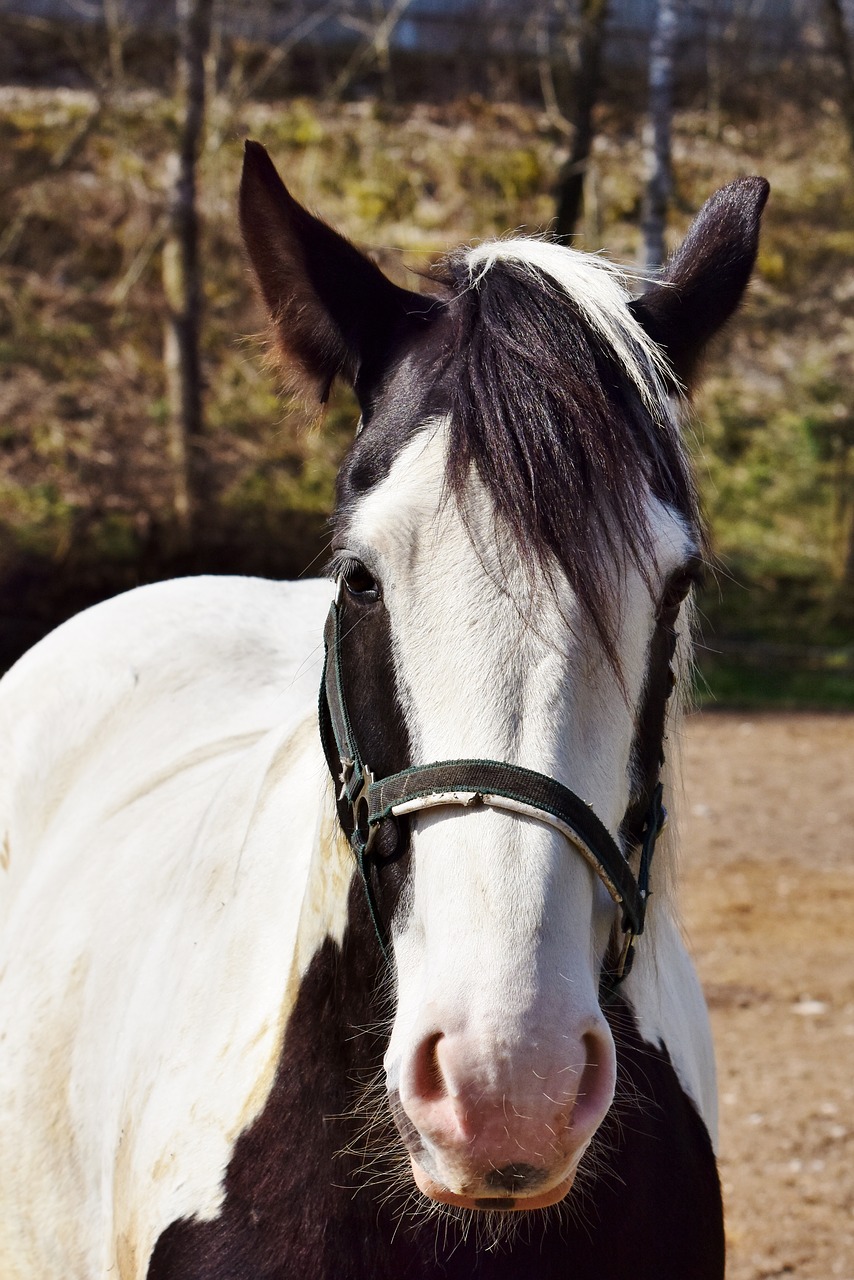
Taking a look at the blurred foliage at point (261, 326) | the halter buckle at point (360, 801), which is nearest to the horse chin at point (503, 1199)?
the halter buckle at point (360, 801)

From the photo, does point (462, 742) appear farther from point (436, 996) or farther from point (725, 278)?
point (725, 278)

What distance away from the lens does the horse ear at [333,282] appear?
180cm

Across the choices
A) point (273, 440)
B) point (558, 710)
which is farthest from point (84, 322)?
point (558, 710)

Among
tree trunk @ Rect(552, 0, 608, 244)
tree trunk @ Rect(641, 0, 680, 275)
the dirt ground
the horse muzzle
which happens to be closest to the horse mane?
Answer: the horse muzzle

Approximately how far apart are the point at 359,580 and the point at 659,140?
9.70 m

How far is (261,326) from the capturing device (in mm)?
9797

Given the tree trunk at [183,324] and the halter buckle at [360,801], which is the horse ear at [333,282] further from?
the tree trunk at [183,324]

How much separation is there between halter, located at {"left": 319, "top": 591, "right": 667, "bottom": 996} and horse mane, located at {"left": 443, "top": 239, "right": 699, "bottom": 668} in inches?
8.3

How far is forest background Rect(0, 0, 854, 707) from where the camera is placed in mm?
10930

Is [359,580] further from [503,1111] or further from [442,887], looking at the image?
[503,1111]

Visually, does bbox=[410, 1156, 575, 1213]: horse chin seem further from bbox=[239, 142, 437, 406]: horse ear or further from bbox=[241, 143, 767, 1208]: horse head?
bbox=[239, 142, 437, 406]: horse ear

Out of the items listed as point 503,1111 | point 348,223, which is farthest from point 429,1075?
point 348,223

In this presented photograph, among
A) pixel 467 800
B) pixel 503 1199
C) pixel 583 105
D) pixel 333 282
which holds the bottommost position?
pixel 503 1199

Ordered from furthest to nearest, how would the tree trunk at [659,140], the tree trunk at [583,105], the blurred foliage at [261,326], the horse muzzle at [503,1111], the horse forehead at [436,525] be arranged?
the tree trunk at [583,105], the blurred foliage at [261,326], the tree trunk at [659,140], the horse forehead at [436,525], the horse muzzle at [503,1111]
